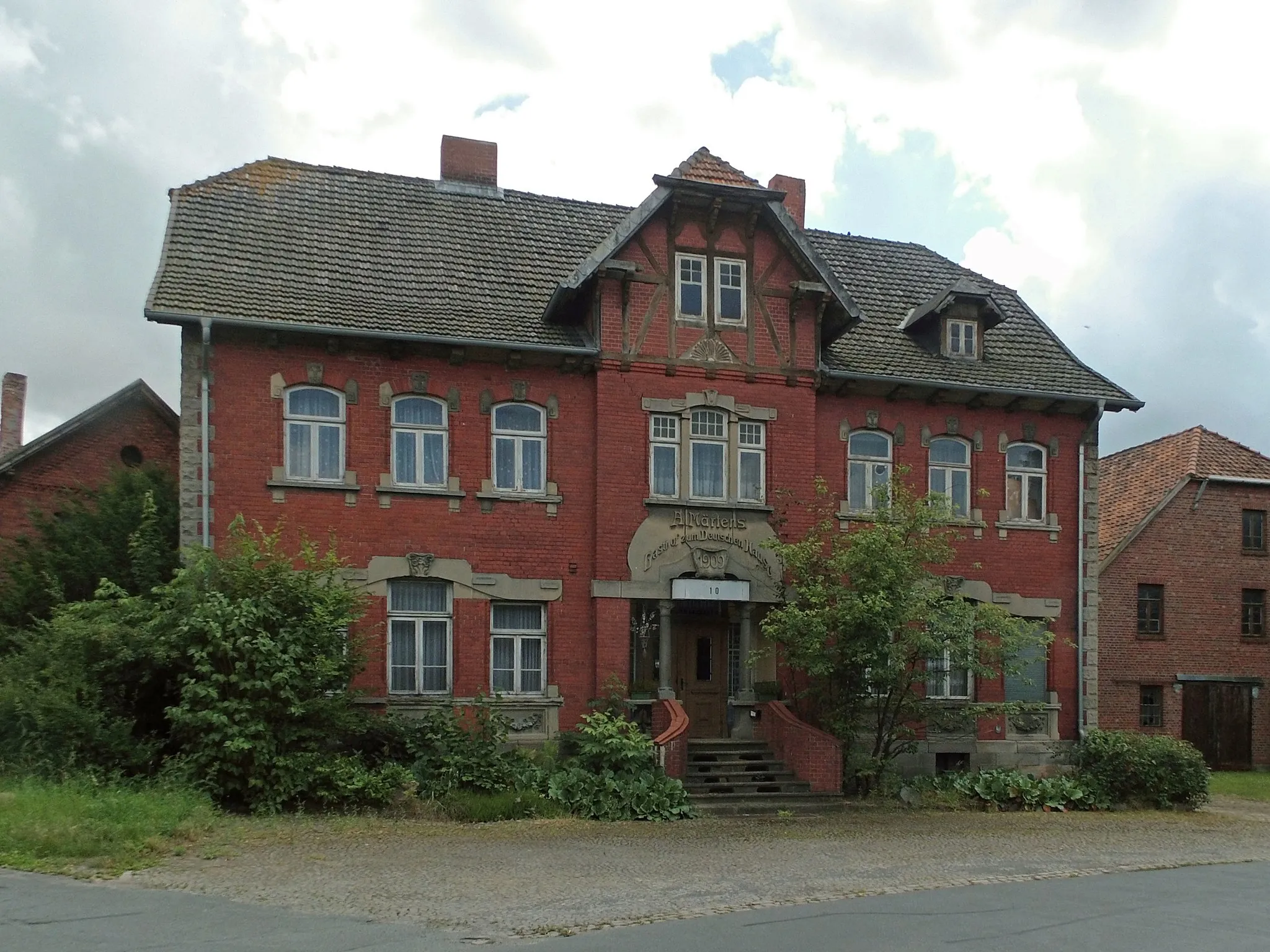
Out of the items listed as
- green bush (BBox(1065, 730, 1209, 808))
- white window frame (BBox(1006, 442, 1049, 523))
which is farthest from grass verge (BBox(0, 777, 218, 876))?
white window frame (BBox(1006, 442, 1049, 523))

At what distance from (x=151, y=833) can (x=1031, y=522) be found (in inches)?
617

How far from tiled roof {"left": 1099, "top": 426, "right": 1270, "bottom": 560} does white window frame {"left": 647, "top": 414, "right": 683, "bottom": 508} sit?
48.5 ft

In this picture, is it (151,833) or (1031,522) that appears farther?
(1031,522)

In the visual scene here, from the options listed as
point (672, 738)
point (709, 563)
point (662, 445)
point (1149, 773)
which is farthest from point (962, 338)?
point (672, 738)

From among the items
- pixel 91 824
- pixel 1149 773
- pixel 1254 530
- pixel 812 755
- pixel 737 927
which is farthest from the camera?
pixel 1254 530

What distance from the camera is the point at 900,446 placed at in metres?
21.6

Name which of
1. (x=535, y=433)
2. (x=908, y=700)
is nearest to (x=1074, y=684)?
(x=908, y=700)

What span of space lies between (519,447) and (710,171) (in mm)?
5591

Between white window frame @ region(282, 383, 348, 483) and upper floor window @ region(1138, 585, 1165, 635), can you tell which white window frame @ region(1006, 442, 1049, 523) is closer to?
upper floor window @ region(1138, 585, 1165, 635)

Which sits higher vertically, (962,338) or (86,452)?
(962,338)

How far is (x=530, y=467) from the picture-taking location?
65.0 feet

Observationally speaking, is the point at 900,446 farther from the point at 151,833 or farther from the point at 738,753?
the point at 151,833

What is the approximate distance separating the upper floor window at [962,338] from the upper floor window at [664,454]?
225 inches

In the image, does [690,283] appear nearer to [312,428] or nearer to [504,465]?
[504,465]
